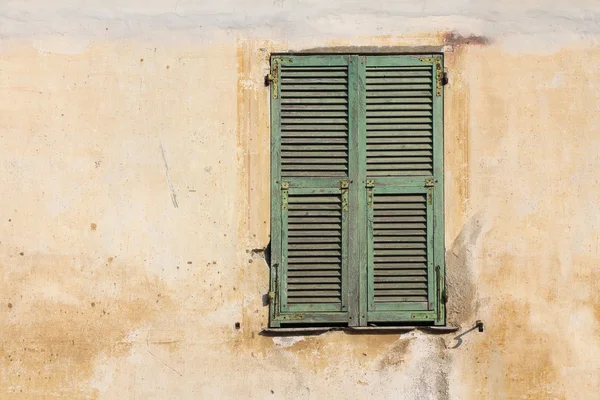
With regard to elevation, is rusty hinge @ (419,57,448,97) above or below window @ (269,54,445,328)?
above

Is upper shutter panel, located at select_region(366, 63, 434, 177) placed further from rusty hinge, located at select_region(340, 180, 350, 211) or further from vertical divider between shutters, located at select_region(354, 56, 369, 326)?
rusty hinge, located at select_region(340, 180, 350, 211)

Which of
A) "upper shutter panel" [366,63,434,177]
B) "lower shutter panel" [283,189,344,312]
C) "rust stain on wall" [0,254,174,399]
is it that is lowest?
"rust stain on wall" [0,254,174,399]

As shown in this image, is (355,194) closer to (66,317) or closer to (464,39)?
(464,39)

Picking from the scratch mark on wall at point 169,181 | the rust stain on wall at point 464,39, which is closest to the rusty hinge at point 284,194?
the scratch mark on wall at point 169,181

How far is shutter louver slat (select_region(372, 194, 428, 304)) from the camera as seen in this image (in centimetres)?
364

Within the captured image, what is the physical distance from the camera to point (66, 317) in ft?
12.0

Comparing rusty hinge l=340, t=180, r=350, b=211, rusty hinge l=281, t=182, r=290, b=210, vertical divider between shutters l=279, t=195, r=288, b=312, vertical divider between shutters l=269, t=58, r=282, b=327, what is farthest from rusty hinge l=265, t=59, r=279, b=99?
vertical divider between shutters l=279, t=195, r=288, b=312

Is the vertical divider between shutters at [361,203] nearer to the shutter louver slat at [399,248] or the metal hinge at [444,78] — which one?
the shutter louver slat at [399,248]

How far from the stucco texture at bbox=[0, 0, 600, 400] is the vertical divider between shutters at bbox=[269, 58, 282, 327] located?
0.05 meters

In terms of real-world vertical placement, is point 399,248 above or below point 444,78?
below

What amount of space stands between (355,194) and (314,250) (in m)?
0.42

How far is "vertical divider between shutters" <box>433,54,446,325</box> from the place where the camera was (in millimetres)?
3639

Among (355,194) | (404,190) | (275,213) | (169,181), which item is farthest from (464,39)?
(169,181)

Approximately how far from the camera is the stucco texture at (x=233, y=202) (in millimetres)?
3643
